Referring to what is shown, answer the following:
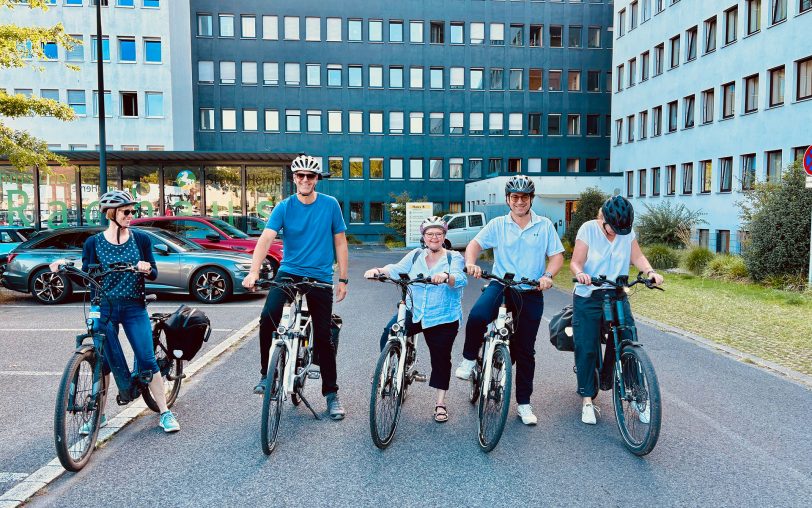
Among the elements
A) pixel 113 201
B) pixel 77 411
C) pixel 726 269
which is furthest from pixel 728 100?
pixel 77 411

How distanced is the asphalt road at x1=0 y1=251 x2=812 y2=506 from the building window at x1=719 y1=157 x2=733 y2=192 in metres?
27.8

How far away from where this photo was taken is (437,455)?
4.52m

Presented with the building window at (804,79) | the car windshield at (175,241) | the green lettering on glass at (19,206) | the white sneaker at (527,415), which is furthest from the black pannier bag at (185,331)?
the building window at (804,79)

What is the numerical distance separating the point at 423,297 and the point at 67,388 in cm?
236

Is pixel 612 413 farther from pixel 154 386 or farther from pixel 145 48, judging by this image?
pixel 145 48

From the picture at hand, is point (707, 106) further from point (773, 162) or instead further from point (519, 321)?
point (519, 321)

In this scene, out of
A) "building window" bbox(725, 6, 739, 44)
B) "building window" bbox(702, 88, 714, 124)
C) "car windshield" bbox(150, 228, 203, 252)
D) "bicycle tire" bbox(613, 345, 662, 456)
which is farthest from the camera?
"building window" bbox(702, 88, 714, 124)

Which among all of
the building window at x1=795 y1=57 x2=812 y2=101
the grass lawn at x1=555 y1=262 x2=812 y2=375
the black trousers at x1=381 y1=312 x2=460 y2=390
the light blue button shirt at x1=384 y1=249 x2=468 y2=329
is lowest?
the grass lawn at x1=555 y1=262 x2=812 y2=375

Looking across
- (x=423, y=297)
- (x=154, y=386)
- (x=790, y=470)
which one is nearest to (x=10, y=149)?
(x=154, y=386)

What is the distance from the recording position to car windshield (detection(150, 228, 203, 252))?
13438 mm

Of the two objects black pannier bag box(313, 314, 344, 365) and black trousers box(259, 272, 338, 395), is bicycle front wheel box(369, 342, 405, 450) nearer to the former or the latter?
black trousers box(259, 272, 338, 395)

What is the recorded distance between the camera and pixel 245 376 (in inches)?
267

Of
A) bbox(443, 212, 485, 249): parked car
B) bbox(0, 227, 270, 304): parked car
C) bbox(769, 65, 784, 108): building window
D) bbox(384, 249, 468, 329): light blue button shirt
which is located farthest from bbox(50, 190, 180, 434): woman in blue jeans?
bbox(769, 65, 784, 108): building window

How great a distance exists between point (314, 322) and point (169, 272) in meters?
8.78
